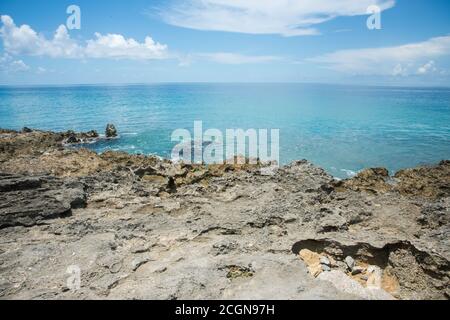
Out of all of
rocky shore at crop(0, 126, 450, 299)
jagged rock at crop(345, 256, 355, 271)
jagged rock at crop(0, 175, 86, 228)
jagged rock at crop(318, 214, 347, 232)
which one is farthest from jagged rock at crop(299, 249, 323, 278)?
jagged rock at crop(0, 175, 86, 228)

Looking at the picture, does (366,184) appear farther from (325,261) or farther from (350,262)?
(325,261)

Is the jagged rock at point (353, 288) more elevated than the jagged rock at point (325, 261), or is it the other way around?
the jagged rock at point (353, 288)

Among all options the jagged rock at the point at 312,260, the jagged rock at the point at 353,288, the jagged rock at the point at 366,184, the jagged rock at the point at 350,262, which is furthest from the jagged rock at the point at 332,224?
the jagged rock at the point at 366,184

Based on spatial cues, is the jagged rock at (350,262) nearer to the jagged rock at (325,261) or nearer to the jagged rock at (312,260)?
the jagged rock at (325,261)

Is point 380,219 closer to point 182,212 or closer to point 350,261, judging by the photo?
point 350,261

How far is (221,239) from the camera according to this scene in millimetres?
7281

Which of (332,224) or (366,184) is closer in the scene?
(332,224)

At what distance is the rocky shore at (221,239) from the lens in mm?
5629

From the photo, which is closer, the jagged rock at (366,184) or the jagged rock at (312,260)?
the jagged rock at (312,260)

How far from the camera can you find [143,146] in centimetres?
2956

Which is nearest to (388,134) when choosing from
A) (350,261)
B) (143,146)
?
(143,146)

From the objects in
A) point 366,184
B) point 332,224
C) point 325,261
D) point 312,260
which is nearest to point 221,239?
point 312,260

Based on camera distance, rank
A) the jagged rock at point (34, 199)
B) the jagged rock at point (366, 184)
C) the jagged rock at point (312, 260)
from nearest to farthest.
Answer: the jagged rock at point (312, 260) < the jagged rock at point (34, 199) < the jagged rock at point (366, 184)
